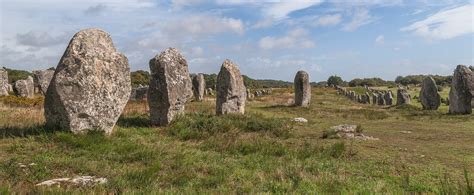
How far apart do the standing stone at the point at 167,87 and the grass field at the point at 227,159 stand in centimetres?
59

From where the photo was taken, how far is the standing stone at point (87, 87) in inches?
529

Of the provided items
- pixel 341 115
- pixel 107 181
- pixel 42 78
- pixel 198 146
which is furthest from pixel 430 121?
pixel 42 78

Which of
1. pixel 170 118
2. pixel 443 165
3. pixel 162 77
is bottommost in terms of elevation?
pixel 443 165

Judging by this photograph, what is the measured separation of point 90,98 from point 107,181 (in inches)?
229

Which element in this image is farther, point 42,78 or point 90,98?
point 42,78

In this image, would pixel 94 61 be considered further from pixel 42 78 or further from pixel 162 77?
pixel 42 78

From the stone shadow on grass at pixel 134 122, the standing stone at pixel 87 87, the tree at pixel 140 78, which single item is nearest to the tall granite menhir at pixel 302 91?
the stone shadow on grass at pixel 134 122

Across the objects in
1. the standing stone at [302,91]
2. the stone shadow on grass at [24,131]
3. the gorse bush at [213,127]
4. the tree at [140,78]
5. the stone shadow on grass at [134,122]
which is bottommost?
the gorse bush at [213,127]

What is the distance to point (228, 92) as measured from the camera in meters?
23.6

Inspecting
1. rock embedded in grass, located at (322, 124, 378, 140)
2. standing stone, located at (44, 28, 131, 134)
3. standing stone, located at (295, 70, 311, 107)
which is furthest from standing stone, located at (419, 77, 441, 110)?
standing stone, located at (44, 28, 131, 134)

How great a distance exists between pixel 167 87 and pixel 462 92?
19.6 metres

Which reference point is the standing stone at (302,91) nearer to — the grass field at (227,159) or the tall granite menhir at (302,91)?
the tall granite menhir at (302,91)

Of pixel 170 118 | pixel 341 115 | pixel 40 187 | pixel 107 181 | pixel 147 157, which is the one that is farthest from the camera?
pixel 341 115

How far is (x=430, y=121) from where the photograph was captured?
82.3ft
